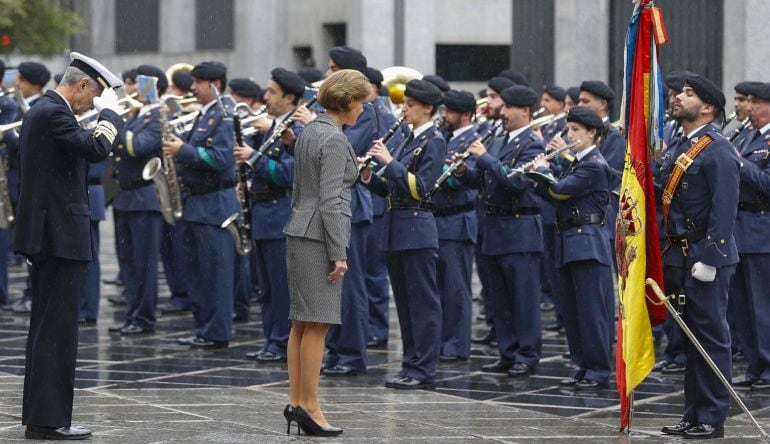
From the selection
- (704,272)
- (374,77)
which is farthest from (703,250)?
(374,77)

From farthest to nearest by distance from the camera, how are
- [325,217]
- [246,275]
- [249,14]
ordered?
[249,14], [246,275], [325,217]

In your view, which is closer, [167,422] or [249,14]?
[167,422]

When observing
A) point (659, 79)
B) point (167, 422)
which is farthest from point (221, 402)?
point (659, 79)

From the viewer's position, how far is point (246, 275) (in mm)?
13984

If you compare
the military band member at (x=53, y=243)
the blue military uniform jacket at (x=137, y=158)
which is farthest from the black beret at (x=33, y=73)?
the military band member at (x=53, y=243)

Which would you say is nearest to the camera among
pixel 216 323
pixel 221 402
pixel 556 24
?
pixel 221 402

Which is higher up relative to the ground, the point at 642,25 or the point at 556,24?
the point at 556,24

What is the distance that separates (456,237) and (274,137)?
59.5 inches

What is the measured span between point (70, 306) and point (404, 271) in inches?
115

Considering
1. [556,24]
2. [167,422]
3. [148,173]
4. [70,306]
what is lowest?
[167,422]

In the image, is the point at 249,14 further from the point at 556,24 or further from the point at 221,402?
the point at 221,402

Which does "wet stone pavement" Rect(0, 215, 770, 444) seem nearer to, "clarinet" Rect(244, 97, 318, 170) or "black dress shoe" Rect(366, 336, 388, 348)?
"black dress shoe" Rect(366, 336, 388, 348)

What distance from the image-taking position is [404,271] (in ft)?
33.8

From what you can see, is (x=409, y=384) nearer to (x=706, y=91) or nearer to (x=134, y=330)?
(x=706, y=91)
